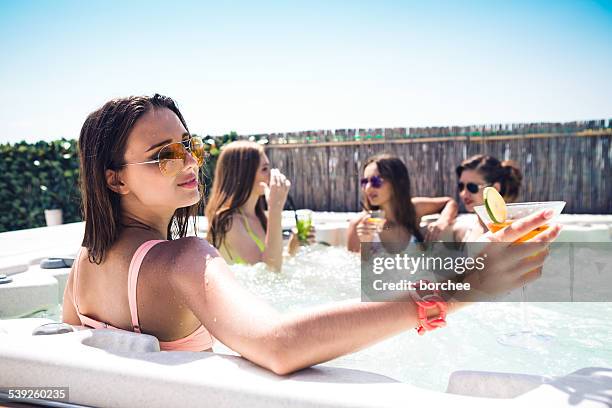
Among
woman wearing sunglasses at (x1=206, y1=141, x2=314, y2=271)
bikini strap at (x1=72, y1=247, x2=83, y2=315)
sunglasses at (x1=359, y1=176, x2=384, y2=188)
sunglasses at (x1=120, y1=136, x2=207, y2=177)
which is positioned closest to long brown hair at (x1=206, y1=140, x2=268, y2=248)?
woman wearing sunglasses at (x1=206, y1=141, x2=314, y2=271)

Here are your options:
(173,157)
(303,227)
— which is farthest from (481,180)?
(173,157)

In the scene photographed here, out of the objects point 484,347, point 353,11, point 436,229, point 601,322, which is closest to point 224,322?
point 484,347

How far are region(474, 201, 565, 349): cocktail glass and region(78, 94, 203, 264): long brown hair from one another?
41.5 inches

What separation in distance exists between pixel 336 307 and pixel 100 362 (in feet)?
2.17

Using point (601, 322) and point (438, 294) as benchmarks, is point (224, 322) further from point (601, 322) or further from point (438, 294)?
point (601, 322)

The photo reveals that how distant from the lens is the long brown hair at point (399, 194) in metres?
4.75

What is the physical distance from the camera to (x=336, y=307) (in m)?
1.13

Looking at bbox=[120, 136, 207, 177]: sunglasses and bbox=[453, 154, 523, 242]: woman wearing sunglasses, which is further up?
bbox=[120, 136, 207, 177]: sunglasses

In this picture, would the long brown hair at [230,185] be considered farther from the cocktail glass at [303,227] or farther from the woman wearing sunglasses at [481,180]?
the woman wearing sunglasses at [481,180]

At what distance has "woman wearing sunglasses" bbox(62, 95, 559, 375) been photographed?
1.12m

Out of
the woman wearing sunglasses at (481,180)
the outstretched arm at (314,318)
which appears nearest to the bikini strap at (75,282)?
the outstretched arm at (314,318)

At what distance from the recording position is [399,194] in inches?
187

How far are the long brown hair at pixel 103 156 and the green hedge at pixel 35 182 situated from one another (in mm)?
7990

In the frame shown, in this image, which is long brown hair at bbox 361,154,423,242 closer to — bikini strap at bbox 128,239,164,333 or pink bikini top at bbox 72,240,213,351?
pink bikini top at bbox 72,240,213,351
